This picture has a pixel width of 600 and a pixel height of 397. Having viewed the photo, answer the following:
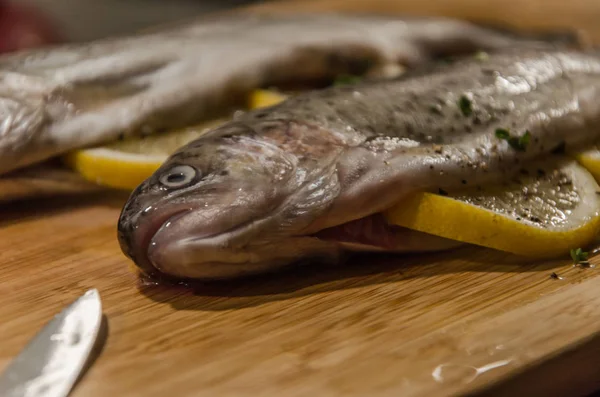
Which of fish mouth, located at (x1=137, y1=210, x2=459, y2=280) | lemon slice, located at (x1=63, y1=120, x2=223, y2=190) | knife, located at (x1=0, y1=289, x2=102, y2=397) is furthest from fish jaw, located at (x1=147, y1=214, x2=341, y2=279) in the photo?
lemon slice, located at (x1=63, y1=120, x2=223, y2=190)

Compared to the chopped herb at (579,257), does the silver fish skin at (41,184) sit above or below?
below

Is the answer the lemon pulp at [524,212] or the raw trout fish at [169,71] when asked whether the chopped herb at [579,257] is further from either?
the raw trout fish at [169,71]

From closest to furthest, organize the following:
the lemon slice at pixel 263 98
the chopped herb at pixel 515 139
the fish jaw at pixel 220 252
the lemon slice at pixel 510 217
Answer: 1. the fish jaw at pixel 220 252
2. the lemon slice at pixel 510 217
3. the chopped herb at pixel 515 139
4. the lemon slice at pixel 263 98


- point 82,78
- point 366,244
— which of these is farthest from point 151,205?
point 82,78

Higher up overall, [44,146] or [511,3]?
[511,3]

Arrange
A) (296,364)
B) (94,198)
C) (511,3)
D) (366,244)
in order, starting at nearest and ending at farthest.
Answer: (296,364) < (366,244) < (94,198) < (511,3)

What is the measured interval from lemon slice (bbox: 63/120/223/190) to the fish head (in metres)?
0.42

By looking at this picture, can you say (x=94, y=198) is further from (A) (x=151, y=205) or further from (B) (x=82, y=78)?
(A) (x=151, y=205)

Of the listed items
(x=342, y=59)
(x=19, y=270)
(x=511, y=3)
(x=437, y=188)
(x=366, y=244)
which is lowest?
(x=19, y=270)

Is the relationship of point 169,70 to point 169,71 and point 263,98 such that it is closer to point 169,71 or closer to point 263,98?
point 169,71

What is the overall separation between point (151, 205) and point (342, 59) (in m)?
1.44

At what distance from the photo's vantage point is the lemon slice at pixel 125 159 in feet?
6.40

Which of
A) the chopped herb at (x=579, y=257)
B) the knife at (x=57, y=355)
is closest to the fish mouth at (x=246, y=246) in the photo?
the knife at (x=57, y=355)

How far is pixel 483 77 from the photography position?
192 centimetres
